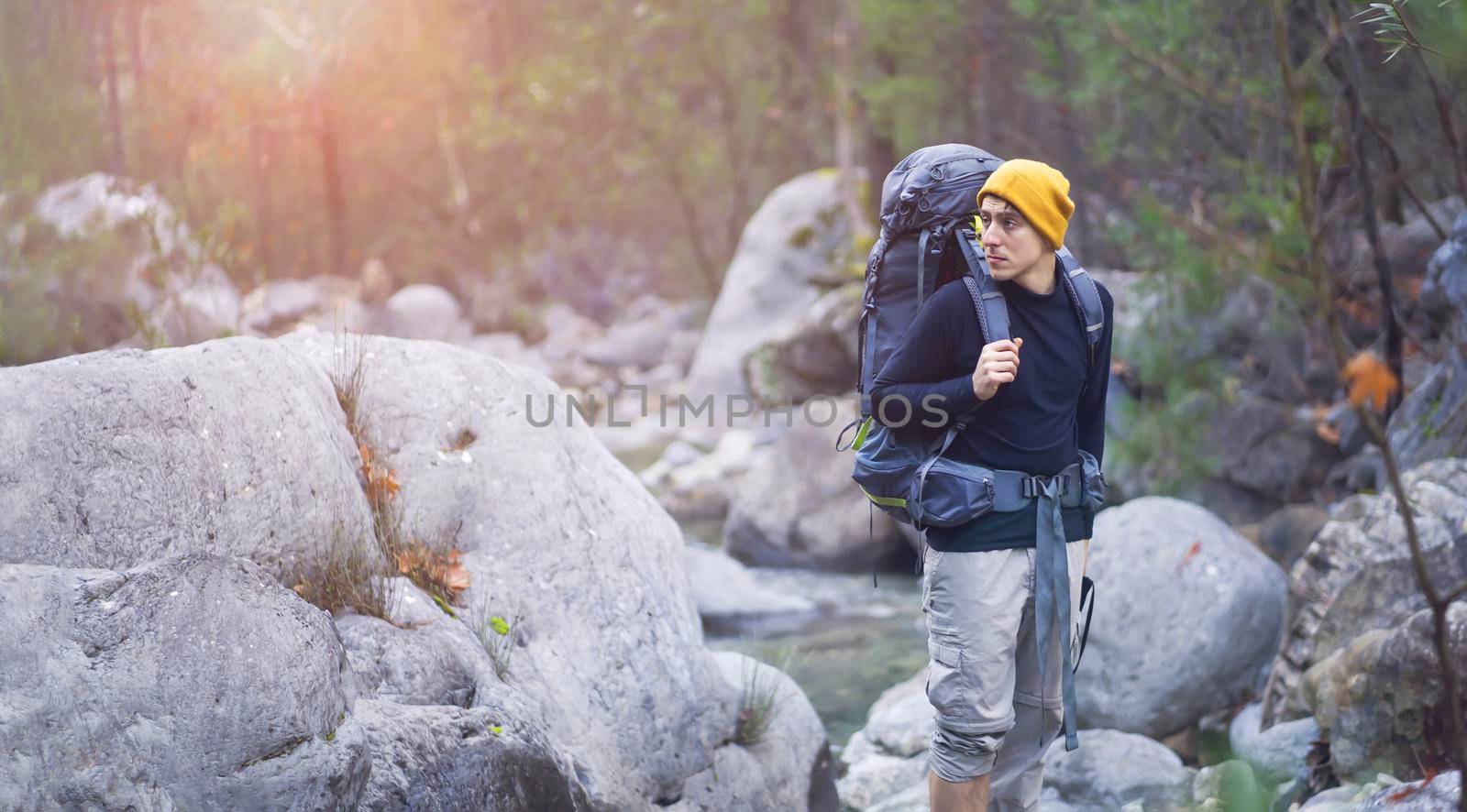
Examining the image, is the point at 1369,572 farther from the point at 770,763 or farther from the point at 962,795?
the point at 962,795

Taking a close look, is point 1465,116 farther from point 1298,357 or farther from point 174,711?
point 174,711

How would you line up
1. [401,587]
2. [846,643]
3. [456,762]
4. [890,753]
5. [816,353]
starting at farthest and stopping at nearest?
[816,353] < [846,643] < [890,753] < [401,587] < [456,762]

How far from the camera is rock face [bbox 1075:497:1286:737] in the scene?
541 cm

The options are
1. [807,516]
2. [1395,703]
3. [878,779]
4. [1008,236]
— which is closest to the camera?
[1008,236]

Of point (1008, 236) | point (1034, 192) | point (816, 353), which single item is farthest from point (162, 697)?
point (816, 353)

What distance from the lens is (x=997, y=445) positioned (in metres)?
3.07

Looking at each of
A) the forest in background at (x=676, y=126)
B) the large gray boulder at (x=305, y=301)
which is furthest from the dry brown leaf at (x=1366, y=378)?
the large gray boulder at (x=305, y=301)

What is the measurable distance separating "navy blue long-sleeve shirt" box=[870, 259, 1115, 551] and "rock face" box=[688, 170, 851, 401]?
13284mm

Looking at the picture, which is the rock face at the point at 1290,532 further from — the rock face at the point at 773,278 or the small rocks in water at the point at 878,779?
the rock face at the point at 773,278

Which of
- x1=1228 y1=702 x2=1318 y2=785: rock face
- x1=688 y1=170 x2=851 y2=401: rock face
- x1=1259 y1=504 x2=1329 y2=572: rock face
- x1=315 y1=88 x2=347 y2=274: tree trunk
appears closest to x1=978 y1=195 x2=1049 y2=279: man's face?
x1=1228 y1=702 x2=1318 y2=785: rock face

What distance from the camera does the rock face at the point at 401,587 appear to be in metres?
2.98

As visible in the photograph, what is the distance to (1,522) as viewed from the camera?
3.16m

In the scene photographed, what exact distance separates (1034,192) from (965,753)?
55.6 inches

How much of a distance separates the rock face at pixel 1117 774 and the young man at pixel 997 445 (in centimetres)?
191
